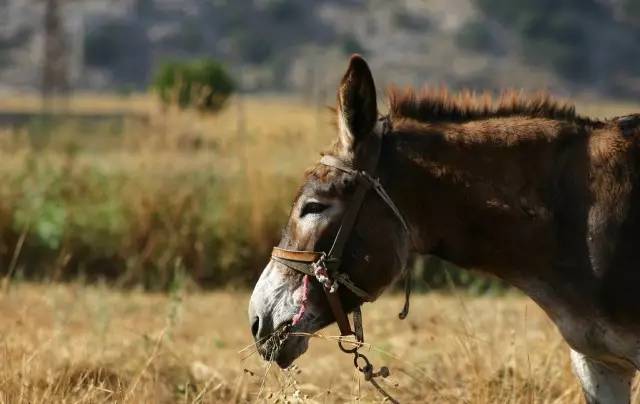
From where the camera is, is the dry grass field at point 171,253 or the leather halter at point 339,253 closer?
the leather halter at point 339,253

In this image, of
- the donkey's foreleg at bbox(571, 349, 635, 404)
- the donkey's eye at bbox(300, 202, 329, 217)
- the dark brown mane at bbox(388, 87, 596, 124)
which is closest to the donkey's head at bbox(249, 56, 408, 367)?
the donkey's eye at bbox(300, 202, 329, 217)

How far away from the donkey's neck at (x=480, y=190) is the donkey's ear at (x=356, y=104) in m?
0.12

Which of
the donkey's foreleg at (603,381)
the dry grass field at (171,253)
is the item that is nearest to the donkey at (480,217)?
the donkey's foreleg at (603,381)

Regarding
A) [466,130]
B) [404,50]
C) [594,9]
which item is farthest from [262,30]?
[466,130]

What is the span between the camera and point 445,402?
16.0 feet

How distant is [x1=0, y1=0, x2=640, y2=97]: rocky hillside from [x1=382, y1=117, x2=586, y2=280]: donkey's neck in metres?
67.2

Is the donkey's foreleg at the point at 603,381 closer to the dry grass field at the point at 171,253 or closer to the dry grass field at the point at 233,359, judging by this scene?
the dry grass field at the point at 233,359

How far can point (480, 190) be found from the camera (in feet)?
11.4

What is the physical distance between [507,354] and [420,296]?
366cm

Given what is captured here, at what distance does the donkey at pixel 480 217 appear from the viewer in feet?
11.1

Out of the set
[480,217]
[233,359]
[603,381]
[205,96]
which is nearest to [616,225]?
[480,217]

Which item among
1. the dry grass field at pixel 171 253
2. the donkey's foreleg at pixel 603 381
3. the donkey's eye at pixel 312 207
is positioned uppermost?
the donkey's eye at pixel 312 207

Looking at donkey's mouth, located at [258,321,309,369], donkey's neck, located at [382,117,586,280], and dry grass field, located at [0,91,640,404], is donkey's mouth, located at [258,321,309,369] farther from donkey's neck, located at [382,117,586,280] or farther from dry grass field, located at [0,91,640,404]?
dry grass field, located at [0,91,640,404]

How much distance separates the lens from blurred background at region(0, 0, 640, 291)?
9125 mm
